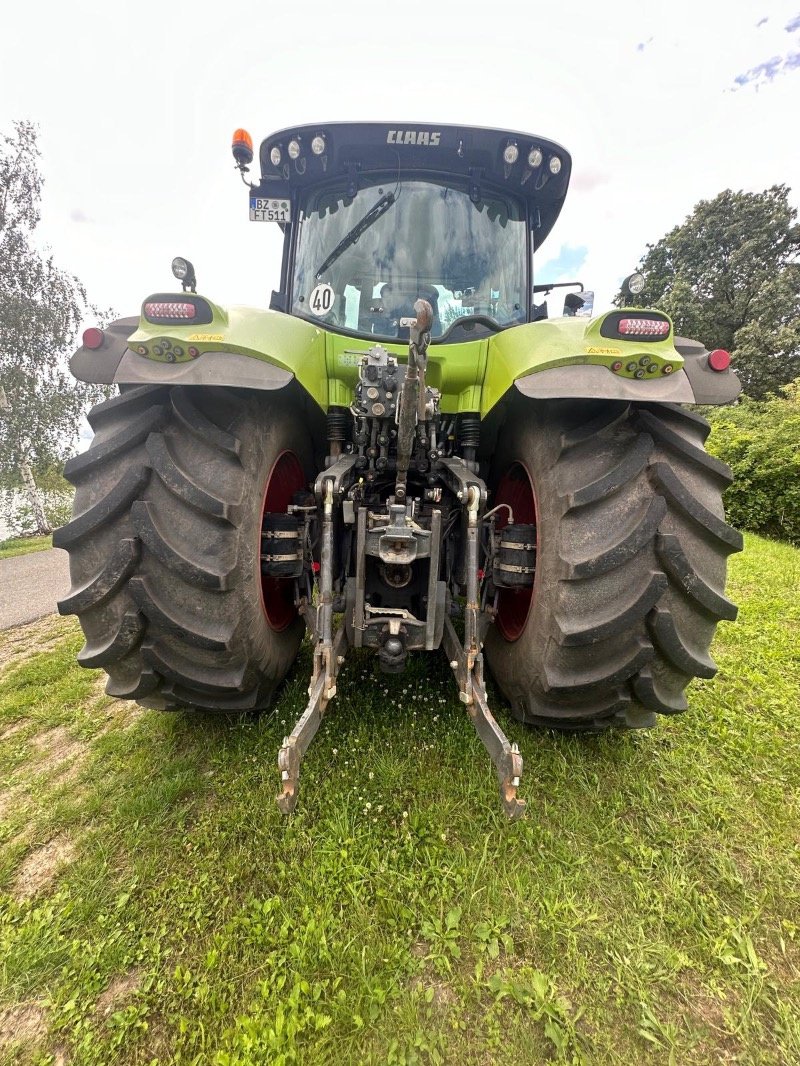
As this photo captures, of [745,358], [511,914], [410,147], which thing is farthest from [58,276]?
[745,358]

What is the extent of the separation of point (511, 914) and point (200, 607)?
1.43m

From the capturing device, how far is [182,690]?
1.85 m

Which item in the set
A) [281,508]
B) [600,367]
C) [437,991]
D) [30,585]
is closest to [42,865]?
[437,991]

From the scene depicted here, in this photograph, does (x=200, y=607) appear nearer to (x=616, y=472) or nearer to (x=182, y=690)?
(x=182, y=690)

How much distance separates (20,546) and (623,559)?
41.9 feet

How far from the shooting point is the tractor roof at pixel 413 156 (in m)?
2.38

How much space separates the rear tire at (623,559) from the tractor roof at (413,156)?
5.27ft

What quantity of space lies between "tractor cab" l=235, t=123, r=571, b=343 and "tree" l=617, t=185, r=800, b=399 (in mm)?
20415

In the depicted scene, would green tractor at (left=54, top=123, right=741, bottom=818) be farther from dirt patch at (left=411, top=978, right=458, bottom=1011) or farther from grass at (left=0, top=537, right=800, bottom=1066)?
dirt patch at (left=411, top=978, right=458, bottom=1011)

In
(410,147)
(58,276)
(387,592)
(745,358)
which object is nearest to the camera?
(387,592)

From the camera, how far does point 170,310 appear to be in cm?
167

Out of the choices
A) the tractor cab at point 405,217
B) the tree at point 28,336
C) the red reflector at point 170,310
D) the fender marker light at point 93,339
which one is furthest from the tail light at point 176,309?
the tree at point 28,336

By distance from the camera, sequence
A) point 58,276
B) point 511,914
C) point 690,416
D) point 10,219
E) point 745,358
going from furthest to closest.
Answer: point 745,358, point 58,276, point 10,219, point 690,416, point 511,914

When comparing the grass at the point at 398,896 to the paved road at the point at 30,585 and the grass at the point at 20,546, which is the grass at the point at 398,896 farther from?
the grass at the point at 20,546
